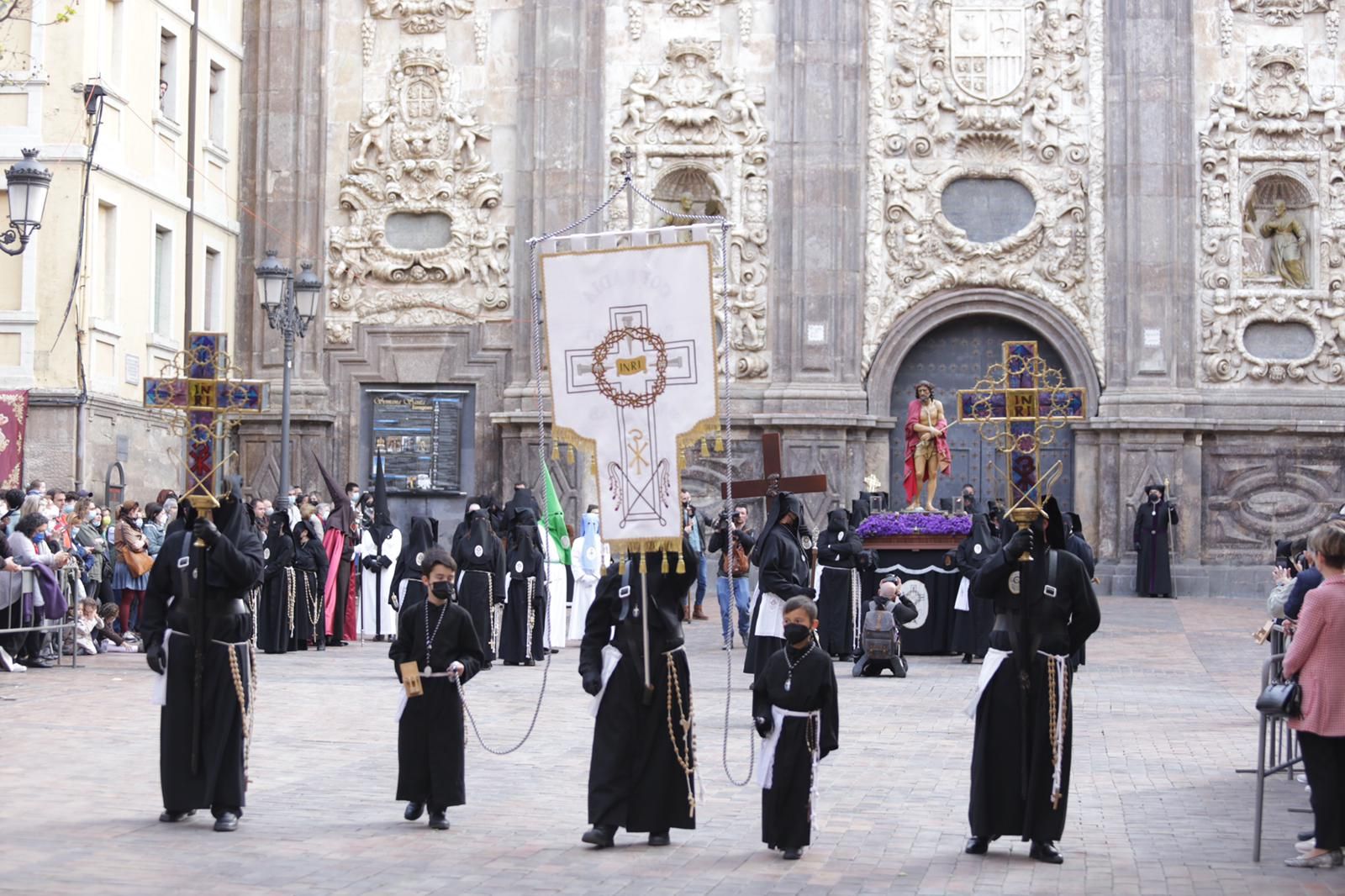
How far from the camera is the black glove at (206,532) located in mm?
11312

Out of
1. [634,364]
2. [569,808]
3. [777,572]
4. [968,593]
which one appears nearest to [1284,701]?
[634,364]

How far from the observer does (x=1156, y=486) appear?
32969 millimetres

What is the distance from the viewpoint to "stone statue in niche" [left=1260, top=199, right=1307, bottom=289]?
113ft

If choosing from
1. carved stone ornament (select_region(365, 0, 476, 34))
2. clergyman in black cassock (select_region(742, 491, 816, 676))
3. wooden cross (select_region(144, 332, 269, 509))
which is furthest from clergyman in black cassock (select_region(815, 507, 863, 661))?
carved stone ornament (select_region(365, 0, 476, 34))

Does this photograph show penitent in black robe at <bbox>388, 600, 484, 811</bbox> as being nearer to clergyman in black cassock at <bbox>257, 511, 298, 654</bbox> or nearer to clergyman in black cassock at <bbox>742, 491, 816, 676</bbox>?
clergyman in black cassock at <bbox>742, 491, 816, 676</bbox>

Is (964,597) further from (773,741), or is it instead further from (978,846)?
(773,741)

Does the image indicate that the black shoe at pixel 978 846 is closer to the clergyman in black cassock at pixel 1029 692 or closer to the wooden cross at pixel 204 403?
the clergyman in black cassock at pixel 1029 692

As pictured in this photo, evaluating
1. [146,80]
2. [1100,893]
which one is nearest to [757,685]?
[1100,893]

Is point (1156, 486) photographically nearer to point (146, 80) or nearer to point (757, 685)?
point (146, 80)

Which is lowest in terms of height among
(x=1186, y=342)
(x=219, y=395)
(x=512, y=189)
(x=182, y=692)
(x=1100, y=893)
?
(x=1100, y=893)

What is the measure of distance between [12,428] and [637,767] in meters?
19.2

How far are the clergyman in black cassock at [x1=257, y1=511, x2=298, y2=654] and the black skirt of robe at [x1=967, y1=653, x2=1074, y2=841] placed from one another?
46.2 feet

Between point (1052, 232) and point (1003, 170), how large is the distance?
1.33 m

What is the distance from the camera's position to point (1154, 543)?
1287 inches
